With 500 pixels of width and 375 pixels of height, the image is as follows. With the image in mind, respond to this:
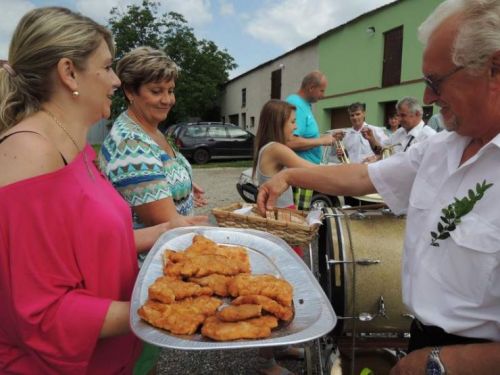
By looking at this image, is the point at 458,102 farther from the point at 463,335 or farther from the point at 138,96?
the point at 138,96

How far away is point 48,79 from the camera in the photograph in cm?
132

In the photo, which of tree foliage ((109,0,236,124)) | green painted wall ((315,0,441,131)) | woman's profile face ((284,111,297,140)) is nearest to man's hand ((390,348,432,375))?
woman's profile face ((284,111,297,140))

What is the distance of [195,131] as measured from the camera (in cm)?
1672

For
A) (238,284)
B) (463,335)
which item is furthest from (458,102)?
(238,284)

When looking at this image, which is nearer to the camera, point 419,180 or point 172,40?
point 419,180

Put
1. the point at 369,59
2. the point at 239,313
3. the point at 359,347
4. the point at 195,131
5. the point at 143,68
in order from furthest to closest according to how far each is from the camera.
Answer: the point at 195,131, the point at 369,59, the point at 359,347, the point at 143,68, the point at 239,313

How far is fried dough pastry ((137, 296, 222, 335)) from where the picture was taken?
1.19m

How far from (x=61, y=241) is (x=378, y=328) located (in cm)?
197

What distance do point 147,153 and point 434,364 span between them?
1497mm

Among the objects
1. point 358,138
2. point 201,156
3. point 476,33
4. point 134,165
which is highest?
point 476,33

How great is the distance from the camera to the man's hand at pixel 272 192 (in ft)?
7.66

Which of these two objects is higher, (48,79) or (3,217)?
(48,79)

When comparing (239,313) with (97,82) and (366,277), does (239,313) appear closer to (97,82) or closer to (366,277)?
(97,82)

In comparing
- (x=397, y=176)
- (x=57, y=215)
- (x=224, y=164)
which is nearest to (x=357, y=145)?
(x=397, y=176)
